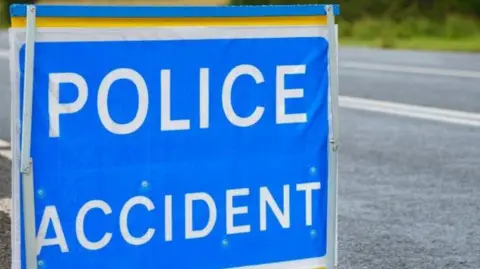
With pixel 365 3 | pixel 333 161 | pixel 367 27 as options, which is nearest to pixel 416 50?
pixel 367 27

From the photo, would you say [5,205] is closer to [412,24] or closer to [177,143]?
[177,143]

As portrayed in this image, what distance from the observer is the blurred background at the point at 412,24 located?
3049 centimetres

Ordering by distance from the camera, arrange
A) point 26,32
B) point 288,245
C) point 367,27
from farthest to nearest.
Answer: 1. point 367,27
2. point 288,245
3. point 26,32

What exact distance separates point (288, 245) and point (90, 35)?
1.06 metres

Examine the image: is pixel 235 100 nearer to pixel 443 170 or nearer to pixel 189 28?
pixel 189 28

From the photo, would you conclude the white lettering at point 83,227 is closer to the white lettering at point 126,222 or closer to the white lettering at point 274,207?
the white lettering at point 126,222

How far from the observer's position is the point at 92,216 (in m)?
3.44

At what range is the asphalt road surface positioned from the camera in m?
5.74

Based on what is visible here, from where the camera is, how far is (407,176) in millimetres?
8242

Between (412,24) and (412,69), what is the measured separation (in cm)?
1689

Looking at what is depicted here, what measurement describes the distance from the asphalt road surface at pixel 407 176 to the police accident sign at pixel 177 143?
1.67m

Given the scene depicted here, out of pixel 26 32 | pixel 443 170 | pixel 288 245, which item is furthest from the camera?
pixel 443 170

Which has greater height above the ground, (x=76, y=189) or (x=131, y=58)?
(x=131, y=58)

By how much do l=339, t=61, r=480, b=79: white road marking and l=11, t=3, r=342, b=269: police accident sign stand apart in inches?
539
